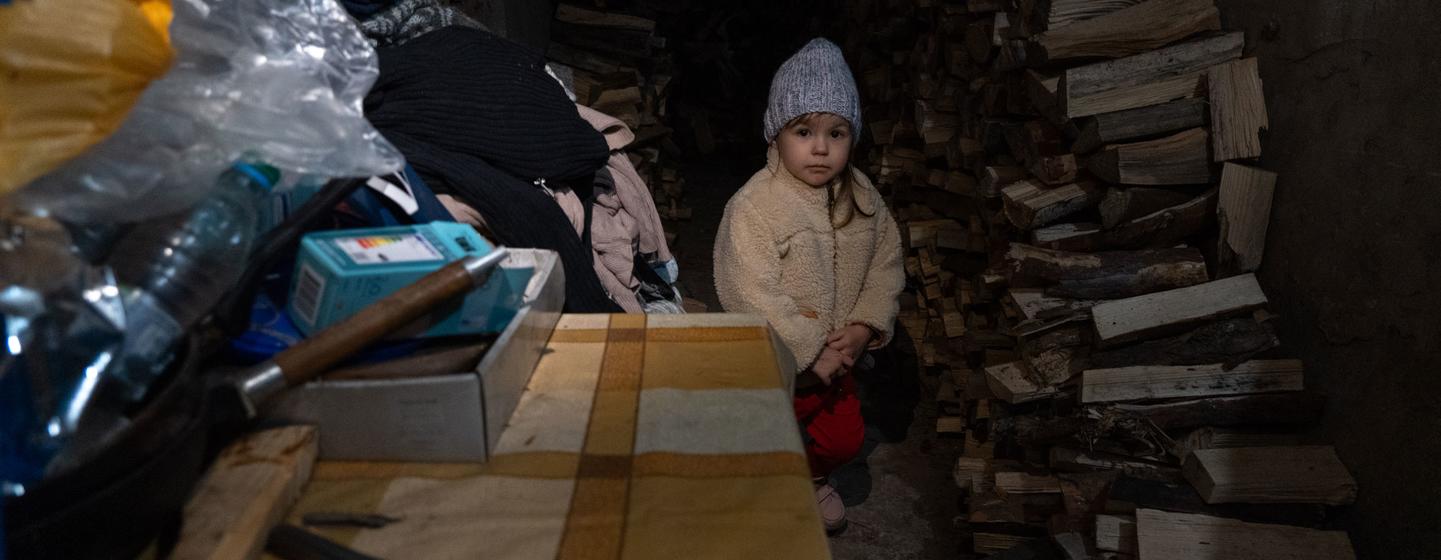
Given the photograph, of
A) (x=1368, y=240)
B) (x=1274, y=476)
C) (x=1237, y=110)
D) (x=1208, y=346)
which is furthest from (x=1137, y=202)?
(x=1274, y=476)

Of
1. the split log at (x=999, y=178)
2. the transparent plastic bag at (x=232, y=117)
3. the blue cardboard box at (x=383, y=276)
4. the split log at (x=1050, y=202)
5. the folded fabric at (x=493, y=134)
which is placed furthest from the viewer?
the split log at (x=999, y=178)

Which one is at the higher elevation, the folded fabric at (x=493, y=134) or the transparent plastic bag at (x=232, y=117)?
the transparent plastic bag at (x=232, y=117)

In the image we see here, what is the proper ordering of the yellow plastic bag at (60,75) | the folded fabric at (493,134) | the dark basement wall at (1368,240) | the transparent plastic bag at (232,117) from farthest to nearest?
the dark basement wall at (1368,240)
the folded fabric at (493,134)
the transparent plastic bag at (232,117)
the yellow plastic bag at (60,75)

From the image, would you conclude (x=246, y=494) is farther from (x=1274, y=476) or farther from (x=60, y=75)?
(x=1274, y=476)

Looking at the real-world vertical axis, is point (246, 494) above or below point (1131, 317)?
above

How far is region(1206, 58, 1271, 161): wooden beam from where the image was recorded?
2.46 meters

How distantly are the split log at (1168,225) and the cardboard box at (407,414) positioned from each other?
7.44 ft

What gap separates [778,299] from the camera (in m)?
2.54

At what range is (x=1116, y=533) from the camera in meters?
2.22

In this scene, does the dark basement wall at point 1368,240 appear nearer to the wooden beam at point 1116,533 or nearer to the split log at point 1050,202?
the wooden beam at point 1116,533

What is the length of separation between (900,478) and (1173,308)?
141cm

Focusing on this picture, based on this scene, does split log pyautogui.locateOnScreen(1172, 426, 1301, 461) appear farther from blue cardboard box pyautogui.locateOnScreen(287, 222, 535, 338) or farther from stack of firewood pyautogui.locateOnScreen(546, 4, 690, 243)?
stack of firewood pyautogui.locateOnScreen(546, 4, 690, 243)

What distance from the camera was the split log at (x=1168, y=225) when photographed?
258 cm

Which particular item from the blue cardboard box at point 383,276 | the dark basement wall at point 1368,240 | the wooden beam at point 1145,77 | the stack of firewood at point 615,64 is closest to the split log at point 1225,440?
the dark basement wall at point 1368,240
